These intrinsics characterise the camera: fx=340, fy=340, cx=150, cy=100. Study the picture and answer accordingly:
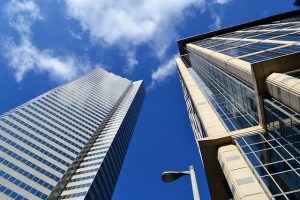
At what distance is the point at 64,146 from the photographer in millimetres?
89812

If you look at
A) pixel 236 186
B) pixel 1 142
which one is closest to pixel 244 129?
pixel 236 186

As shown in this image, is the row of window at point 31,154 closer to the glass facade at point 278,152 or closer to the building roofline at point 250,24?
the building roofline at point 250,24

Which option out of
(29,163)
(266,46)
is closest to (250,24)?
(266,46)

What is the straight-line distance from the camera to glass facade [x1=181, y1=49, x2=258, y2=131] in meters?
30.6

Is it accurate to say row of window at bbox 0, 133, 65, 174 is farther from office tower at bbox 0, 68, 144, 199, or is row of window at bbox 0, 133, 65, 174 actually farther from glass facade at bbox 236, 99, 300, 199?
glass facade at bbox 236, 99, 300, 199

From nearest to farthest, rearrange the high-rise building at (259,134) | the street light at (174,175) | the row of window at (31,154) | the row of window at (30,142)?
1. the street light at (174,175)
2. the high-rise building at (259,134)
3. the row of window at (31,154)
4. the row of window at (30,142)

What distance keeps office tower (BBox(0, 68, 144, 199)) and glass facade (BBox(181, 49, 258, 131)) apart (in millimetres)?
41830

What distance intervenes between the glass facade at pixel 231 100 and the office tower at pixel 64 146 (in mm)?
41830

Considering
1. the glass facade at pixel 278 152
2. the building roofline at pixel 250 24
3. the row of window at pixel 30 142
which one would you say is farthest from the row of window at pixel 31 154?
the glass facade at pixel 278 152

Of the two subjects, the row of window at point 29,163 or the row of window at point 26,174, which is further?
the row of window at point 29,163

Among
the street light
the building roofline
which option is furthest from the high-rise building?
the building roofline

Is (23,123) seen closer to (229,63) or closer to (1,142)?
(1,142)

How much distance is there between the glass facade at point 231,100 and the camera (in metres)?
30.6

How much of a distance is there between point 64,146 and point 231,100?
62088 mm
